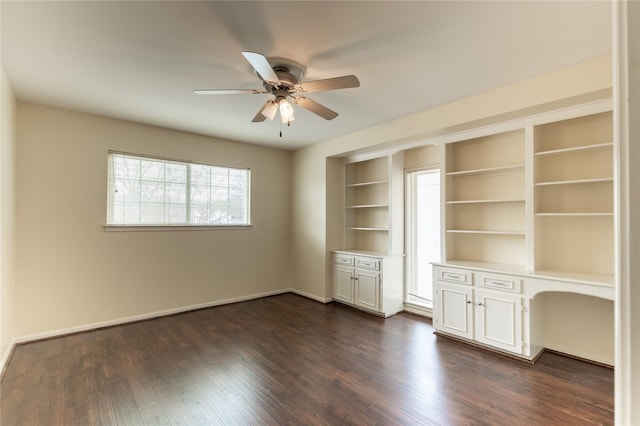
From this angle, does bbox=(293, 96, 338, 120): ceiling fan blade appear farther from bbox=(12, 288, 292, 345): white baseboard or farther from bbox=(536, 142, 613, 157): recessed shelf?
bbox=(12, 288, 292, 345): white baseboard

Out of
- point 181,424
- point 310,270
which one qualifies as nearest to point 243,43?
point 181,424

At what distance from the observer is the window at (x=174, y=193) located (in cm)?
398

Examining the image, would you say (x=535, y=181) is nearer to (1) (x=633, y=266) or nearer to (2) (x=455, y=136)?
(2) (x=455, y=136)

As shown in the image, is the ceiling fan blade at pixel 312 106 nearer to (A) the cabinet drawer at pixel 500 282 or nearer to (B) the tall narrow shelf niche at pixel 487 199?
(B) the tall narrow shelf niche at pixel 487 199

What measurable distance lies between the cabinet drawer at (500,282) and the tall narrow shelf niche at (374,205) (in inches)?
55.1

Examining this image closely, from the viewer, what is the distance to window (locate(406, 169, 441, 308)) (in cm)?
434

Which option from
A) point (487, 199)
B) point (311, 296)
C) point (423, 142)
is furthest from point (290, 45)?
point (311, 296)

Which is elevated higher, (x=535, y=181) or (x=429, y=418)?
(x=535, y=181)

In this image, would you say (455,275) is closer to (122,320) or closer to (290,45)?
(290,45)

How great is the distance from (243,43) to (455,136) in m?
2.61

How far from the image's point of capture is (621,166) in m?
0.40

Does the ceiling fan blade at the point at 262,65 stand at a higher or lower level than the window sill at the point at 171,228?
higher

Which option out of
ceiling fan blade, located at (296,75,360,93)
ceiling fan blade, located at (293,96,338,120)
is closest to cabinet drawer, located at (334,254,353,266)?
ceiling fan blade, located at (293,96,338,120)

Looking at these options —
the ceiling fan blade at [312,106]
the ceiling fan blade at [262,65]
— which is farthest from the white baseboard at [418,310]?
the ceiling fan blade at [262,65]
